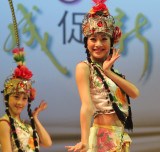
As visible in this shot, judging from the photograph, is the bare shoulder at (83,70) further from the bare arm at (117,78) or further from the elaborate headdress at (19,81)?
the elaborate headdress at (19,81)

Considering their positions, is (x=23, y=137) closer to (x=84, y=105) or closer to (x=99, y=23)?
(x=84, y=105)

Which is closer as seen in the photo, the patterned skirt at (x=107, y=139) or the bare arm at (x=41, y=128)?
the patterned skirt at (x=107, y=139)

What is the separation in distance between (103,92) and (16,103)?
2.69ft

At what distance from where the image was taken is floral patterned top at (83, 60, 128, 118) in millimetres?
2262

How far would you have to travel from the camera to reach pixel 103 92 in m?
2.28

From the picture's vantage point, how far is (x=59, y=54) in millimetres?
3871

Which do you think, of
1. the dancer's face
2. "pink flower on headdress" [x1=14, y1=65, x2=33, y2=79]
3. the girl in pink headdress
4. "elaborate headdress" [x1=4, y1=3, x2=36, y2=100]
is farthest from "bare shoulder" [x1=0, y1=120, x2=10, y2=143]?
the girl in pink headdress

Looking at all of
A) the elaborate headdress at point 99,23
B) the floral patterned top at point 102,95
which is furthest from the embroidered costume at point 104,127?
the elaborate headdress at point 99,23

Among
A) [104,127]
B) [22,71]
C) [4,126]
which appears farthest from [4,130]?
[104,127]

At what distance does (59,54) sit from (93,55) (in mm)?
1527

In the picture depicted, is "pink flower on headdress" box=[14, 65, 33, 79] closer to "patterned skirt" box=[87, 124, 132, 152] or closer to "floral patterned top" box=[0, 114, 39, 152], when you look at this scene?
"floral patterned top" box=[0, 114, 39, 152]

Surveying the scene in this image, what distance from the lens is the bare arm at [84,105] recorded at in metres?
2.05

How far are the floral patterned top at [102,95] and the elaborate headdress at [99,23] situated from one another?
0.22 m

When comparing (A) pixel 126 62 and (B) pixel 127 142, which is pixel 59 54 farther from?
(B) pixel 127 142
